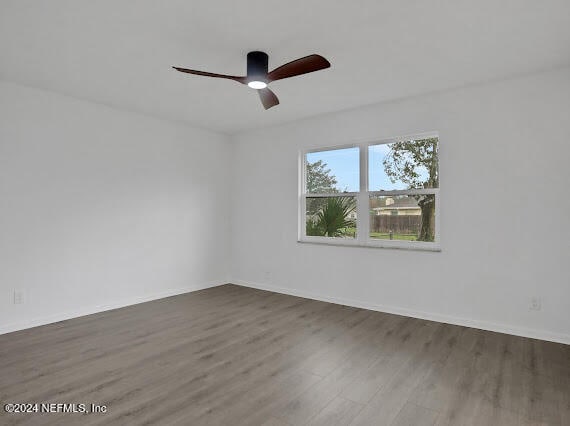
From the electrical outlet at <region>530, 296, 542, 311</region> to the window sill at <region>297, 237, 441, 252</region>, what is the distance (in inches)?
36.8

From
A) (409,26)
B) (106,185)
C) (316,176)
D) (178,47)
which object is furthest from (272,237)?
(409,26)

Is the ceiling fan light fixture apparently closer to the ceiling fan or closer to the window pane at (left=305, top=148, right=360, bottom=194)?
the ceiling fan

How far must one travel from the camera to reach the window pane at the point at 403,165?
12.9 ft

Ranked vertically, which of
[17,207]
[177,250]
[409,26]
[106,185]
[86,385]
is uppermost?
[409,26]

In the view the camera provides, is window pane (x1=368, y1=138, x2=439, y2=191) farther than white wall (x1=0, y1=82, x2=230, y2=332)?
Yes

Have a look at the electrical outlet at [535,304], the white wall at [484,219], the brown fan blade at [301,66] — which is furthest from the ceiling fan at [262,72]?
the electrical outlet at [535,304]

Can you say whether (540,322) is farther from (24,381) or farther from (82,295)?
(82,295)

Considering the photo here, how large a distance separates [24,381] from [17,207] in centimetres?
187

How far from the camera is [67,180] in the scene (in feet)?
12.7

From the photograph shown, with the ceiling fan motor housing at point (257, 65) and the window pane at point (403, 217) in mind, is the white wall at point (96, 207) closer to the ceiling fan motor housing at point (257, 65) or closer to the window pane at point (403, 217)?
the ceiling fan motor housing at point (257, 65)

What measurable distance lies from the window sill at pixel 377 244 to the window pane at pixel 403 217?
0.06 metres

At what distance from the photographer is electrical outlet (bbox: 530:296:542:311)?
3.23 m

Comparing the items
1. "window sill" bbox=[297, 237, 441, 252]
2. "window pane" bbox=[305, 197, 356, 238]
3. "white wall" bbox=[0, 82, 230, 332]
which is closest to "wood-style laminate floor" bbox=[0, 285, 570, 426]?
"white wall" bbox=[0, 82, 230, 332]

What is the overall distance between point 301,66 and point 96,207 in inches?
120
